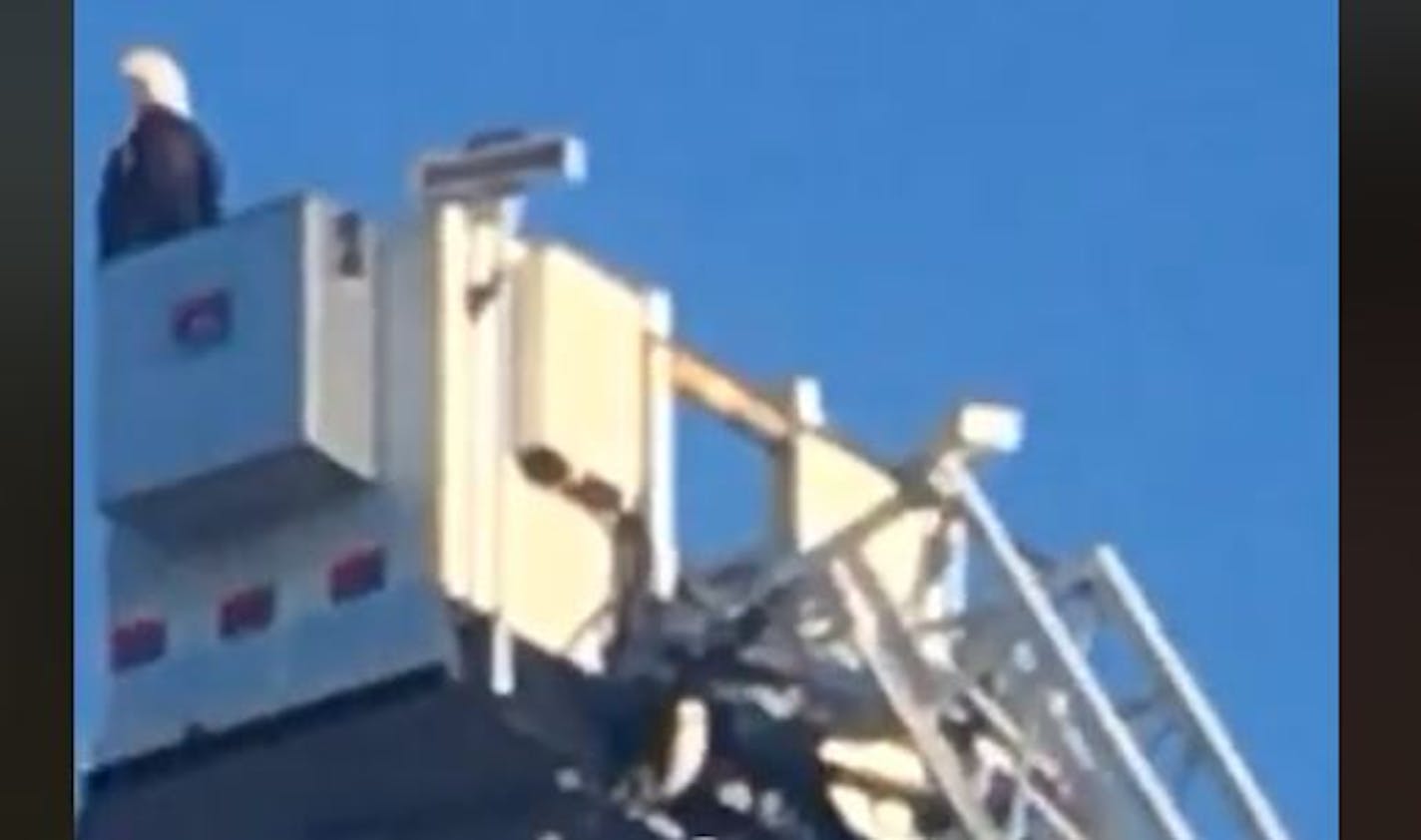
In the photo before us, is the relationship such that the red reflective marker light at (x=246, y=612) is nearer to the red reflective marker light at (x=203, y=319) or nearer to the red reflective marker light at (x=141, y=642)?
the red reflective marker light at (x=141, y=642)

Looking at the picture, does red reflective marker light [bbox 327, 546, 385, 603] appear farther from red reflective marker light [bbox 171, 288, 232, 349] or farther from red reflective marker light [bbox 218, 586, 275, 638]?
red reflective marker light [bbox 171, 288, 232, 349]

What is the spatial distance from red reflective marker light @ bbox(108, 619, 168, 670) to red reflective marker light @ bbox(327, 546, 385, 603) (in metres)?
0.18

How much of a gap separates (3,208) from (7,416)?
6.1 inches

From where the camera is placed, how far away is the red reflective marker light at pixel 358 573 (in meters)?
5.32

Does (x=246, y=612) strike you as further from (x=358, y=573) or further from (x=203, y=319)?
(x=203, y=319)

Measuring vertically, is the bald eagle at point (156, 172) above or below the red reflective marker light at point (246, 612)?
above

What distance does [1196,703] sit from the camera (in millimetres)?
5520

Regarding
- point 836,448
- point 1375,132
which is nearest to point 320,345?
point 836,448

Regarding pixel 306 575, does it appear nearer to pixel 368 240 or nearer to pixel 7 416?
pixel 368 240

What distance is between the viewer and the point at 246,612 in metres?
5.38

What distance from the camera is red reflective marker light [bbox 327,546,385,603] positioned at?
17.5ft

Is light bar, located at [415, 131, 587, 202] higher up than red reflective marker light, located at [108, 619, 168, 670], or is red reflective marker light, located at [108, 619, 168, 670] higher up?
light bar, located at [415, 131, 587, 202]

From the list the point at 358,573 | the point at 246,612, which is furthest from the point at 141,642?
the point at 358,573

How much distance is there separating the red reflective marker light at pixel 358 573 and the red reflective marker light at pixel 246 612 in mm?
64
